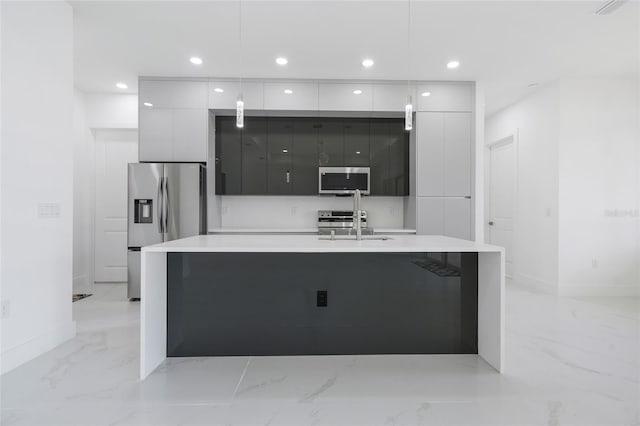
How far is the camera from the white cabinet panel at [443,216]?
434 cm

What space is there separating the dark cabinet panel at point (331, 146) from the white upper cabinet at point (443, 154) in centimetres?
98

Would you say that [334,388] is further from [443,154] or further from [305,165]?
[443,154]

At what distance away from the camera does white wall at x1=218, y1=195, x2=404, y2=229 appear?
4.86 meters

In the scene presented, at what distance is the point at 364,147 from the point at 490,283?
8.95ft

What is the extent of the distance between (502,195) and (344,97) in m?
3.16

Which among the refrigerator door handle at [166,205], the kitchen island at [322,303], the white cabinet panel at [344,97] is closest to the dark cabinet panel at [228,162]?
the refrigerator door handle at [166,205]

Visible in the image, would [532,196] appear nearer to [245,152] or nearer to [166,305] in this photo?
[245,152]

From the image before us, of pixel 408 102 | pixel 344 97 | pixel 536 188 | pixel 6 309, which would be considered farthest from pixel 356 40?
pixel 6 309

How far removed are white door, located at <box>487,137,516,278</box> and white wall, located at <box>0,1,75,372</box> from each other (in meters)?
5.58

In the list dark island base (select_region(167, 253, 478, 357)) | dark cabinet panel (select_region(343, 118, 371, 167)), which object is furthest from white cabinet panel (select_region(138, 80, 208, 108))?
dark island base (select_region(167, 253, 478, 357))

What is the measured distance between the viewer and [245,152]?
4516mm

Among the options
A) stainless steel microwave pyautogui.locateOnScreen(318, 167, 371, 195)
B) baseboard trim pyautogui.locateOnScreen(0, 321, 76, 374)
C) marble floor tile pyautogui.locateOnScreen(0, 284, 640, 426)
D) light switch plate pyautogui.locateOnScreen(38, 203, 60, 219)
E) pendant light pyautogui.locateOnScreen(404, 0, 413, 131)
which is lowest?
marble floor tile pyautogui.locateOnScreen(0, 284, 640, 426)

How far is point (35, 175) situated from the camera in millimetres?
2430

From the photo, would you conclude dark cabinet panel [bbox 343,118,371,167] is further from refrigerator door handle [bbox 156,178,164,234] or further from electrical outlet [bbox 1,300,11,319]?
electrical outlet [bbox 1,300,11,319]
